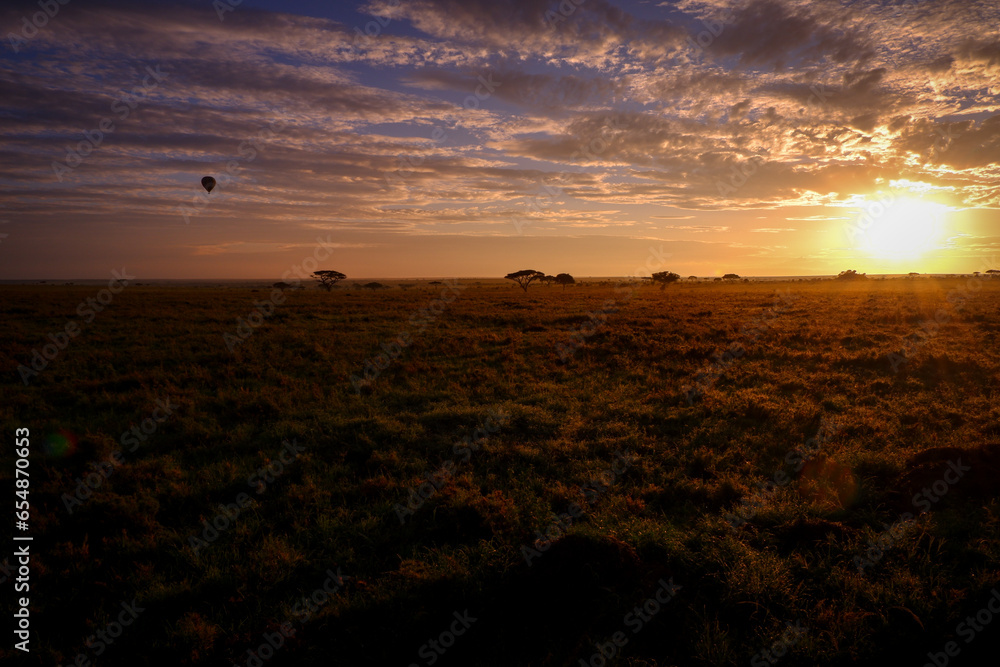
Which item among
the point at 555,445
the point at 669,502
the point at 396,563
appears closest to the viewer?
the point at 396,563

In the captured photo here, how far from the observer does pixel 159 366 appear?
1546 centimetres

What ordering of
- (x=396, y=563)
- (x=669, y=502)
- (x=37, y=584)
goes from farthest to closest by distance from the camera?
1. (x=669, y=502)
2. (x=396, y=563)
3. (x=37, y=584)

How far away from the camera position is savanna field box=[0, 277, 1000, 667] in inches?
174

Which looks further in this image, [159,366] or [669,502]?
[159,366]

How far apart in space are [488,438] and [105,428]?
8216 mm

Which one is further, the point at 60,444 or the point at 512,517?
the point at 60,444

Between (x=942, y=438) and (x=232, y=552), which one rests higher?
(x=942, y=438)

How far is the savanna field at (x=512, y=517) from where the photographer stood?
14.5ft

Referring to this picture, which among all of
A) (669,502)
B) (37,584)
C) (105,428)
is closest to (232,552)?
(37,584)

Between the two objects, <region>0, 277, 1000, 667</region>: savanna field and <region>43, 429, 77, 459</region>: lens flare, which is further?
<region>43, 429, 77, 459</region>: lens flare

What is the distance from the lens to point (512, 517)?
21.2ft

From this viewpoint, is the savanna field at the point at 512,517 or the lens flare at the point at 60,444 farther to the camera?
the lens flare at the point at 60,444

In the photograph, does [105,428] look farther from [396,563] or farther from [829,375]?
[829,375]

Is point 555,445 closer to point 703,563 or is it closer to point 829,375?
point 703,563
